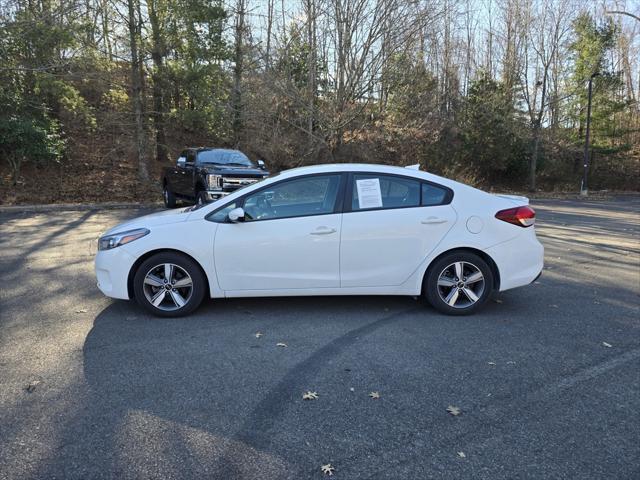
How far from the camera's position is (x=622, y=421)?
126 inches

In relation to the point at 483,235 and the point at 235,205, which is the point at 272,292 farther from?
the point at 483,235

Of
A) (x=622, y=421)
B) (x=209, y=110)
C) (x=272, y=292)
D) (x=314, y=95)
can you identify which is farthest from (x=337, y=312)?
(x=314, y=95)

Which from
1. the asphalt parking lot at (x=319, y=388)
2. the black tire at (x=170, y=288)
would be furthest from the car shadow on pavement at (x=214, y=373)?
the black tire at (x=170, y=288)

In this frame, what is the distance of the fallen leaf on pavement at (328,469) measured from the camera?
2631 mm

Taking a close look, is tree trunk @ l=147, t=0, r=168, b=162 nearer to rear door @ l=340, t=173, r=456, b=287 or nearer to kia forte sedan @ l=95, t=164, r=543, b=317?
kia forte sedan @ l=95, t=164, r=543, b=317

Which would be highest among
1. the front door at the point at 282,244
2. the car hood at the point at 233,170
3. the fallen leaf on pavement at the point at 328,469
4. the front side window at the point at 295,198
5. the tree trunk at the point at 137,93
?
the tree trunk at the point at 137,93

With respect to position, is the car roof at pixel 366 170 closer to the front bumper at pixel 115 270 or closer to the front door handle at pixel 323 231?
the front door handle at pixel 323 231

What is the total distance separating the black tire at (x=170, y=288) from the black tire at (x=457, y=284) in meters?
2.39

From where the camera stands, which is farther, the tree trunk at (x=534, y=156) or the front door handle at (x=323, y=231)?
the tree trunk at (x=534, y=156)

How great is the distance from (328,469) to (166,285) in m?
2.98

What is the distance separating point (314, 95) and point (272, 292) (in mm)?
19446

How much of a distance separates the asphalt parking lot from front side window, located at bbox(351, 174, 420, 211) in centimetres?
116

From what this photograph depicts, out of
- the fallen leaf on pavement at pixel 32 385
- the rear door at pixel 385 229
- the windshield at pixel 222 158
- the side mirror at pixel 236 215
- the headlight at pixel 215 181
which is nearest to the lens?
the fallen leaf on pavement at pixel 32 385

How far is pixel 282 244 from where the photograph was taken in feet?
16.4
